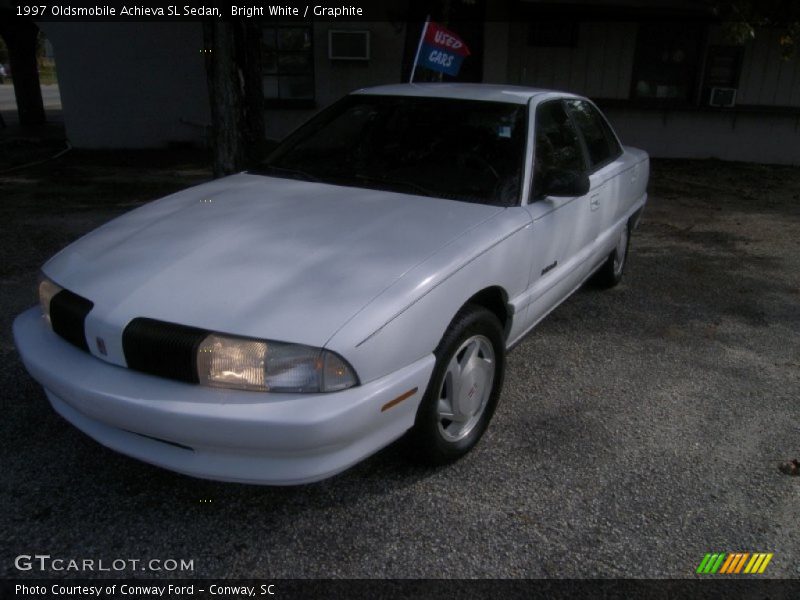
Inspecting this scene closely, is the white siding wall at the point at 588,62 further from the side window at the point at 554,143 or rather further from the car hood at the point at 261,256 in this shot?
the car hood at the point at 261,256

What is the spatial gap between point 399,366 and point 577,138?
7.83 ft

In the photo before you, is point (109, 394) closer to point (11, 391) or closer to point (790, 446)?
point (11, 391)

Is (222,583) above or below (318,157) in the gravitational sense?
below

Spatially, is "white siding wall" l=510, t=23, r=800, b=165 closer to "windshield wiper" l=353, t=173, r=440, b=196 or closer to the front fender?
"windshield wiper" l=353, t=173, r=440, b=196

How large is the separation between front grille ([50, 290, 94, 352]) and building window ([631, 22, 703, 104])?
37.0 ft

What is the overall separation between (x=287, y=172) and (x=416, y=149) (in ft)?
2.37

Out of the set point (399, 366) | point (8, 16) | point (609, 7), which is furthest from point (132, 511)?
point (8, 16)

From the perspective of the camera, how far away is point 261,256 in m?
2.62

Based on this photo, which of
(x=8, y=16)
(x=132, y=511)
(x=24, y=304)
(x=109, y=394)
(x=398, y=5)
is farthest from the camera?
(x=8, y=16)

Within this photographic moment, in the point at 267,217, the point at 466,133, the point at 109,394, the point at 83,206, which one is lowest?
the point at 83,206

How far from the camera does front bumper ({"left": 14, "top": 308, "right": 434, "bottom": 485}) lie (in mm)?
2123

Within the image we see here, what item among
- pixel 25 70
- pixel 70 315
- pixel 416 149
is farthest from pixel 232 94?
pixel 25 70

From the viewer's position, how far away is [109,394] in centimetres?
224

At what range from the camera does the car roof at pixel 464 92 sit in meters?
3.71
